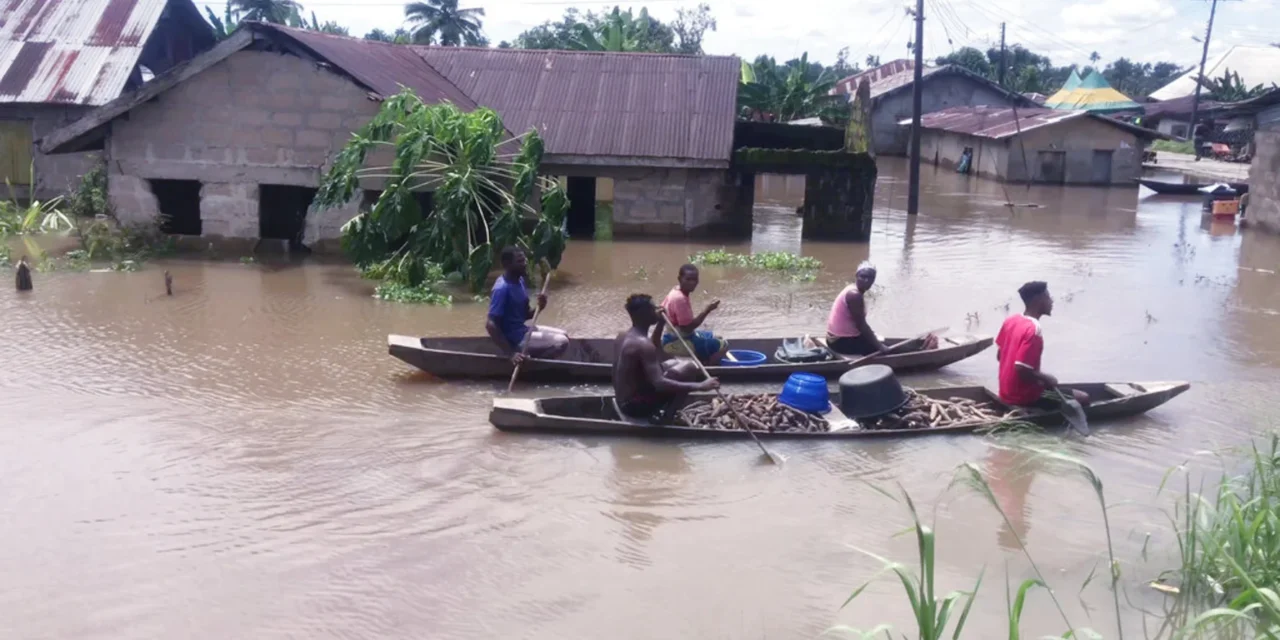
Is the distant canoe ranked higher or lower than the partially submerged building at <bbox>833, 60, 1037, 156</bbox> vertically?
lower

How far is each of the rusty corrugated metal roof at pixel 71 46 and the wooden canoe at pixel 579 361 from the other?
12799 mm

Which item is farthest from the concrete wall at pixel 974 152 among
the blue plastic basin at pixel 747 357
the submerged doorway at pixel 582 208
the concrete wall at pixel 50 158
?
the blue plastic basin at pixel 747 357

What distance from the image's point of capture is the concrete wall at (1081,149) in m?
33.3

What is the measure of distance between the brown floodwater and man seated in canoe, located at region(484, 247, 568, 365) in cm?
41

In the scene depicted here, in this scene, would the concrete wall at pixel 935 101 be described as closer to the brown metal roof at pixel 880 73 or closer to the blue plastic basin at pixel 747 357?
the brown metal roof at pixel 880 73

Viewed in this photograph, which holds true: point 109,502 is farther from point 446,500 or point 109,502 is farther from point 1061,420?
point 1061,420

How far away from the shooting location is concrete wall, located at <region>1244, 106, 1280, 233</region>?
70.6 feet

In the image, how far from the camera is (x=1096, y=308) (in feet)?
48.3

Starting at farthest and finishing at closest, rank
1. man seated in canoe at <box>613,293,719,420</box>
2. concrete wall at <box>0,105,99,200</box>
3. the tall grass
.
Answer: concrete wall at <box>0,105,99,200</box>
man seated in canoe at <box>613,293,719,420</box>
the tall grass

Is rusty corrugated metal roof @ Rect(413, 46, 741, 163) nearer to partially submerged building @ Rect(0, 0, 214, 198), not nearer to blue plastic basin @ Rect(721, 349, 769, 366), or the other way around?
partially submerged building @ Rect(0, 0, 214, 198)

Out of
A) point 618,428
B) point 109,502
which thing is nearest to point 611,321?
point 618,428

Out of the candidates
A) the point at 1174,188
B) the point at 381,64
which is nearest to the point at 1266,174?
the point at 1174,188

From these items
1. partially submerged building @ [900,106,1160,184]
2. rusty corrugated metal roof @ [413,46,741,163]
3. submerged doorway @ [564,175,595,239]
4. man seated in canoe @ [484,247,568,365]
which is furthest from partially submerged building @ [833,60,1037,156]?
man seated in canoe @ [484,247,568,365]

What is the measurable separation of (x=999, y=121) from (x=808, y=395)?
2903cm
